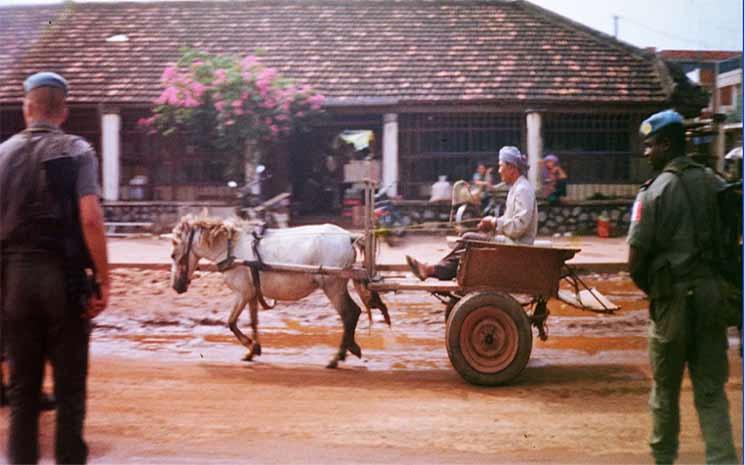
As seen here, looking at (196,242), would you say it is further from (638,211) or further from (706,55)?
(706,55)

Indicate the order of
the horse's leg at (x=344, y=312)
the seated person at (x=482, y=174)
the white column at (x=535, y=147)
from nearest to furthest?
the horse's leg at (x=344, y=312)
the seated person at (x=482, y=174)
the white column at (x=535, y=147)

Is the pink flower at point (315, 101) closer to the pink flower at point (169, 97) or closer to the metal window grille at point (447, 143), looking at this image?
the pink flower at point (169, 97)

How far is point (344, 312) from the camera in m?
6.75

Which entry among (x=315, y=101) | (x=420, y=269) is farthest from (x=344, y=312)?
(x=315, y=101)

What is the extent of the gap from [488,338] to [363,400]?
115 cm

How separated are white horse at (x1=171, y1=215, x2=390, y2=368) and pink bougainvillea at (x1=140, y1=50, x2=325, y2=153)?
3.83 meters

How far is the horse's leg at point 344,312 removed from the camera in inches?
266

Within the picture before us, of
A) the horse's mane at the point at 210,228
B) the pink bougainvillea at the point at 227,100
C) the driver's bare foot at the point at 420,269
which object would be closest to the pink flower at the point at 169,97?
the pink bougainvillea at the point at 227,100

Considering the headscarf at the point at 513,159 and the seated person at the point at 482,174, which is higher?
the seated person at the point at 482,174

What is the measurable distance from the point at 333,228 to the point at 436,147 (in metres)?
7.44

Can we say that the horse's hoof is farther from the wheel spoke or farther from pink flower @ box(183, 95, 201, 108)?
pink flower @ box(183, 95, 201, 108)

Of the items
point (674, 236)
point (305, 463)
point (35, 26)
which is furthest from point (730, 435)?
point (35, 26)

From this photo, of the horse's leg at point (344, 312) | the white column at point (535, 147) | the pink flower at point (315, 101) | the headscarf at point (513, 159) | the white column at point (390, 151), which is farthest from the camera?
the white column at point (390, 151)

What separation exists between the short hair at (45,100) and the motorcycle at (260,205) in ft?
20.5
